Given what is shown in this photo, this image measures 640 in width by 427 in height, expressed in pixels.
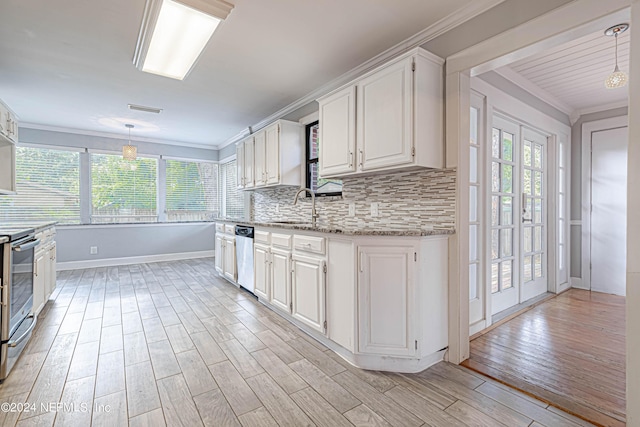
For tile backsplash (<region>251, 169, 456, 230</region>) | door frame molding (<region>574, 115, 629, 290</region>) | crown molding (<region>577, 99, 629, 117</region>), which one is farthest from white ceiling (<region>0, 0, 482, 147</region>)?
door frame molding (<region>574, 115, 629, 290</region>)

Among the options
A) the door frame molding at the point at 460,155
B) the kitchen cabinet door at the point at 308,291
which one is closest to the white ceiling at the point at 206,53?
the door frame molding at the point at 460,155

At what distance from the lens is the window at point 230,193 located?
6191mm

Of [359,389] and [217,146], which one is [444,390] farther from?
[217,146]

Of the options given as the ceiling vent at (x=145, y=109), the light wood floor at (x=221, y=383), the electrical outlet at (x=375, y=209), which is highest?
the ceiling vent at (x=145, y=109)

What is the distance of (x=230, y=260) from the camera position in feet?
13.7

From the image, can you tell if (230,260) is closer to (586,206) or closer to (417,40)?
(417,40)

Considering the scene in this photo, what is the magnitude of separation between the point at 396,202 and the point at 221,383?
1.85 meters

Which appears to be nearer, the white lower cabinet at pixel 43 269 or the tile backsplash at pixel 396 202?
the tile backsplash at pixel 396 202

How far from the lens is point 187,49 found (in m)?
2.40

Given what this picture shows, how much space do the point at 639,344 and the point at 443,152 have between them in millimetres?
1434

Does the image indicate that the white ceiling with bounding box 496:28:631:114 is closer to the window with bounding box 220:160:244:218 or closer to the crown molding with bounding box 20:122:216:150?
the window with bounding box 220:160:244:218

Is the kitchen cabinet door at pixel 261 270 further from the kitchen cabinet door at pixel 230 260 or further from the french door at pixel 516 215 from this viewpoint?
the french door at pixel 516 215

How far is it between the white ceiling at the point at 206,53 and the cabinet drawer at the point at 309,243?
5.30 ft

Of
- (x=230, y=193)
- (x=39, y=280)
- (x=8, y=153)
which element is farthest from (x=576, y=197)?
(x=8, y=153)
